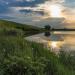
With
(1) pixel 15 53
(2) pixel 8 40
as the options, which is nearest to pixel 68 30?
(2) pixel 8 40

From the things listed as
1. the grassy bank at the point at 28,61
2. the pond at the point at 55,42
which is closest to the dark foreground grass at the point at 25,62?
the grassy bank at the point at 28,61

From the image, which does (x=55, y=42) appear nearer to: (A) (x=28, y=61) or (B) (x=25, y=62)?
(A) (x=28, y=61)

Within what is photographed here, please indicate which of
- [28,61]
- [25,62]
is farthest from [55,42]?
[25,62]

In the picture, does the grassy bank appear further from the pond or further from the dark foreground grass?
the pond

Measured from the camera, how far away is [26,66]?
32.4ft

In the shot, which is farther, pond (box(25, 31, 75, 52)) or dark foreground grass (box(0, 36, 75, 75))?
pond (box(25, 31, 75, 52))

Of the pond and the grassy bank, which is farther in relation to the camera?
the pond

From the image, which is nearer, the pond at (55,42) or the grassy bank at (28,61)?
the grassy bank at (28,61)

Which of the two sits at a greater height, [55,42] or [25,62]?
[25,62]

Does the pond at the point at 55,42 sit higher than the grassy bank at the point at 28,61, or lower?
lower

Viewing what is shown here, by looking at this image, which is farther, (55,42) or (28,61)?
(55,42)

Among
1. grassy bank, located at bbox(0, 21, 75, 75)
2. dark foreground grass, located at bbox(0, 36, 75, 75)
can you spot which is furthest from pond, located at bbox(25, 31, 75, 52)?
dark foreground grass, located at bbox(0, 36, 75, 75)

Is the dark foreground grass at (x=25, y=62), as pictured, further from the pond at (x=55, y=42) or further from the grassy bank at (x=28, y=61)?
the pond at (x=55, y=42)

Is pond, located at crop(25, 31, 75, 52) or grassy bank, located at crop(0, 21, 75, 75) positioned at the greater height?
grassy bank, located at crop(0, 21, 75, 75)
